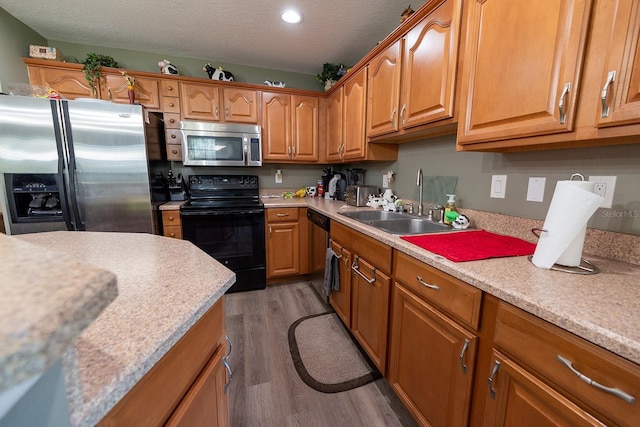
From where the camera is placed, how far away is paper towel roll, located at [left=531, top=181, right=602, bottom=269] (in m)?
0.80

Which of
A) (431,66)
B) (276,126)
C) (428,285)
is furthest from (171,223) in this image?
(431,66)

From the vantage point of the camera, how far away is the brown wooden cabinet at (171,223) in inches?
93.5

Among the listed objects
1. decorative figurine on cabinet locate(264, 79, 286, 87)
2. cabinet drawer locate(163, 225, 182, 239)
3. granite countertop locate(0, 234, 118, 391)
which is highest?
decorative figurine on cabinet locate(264, 79, 286, 87)

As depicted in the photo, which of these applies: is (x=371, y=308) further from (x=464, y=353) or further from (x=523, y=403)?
(x=523, y=403)

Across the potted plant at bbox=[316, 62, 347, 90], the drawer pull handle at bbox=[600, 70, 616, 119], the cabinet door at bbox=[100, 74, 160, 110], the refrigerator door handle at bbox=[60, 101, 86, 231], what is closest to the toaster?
the potted plant at bbox=[316, 62, 347, 90]

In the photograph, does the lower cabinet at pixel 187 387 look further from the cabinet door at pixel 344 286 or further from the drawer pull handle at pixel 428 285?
the cabinet door at pixel 344 286

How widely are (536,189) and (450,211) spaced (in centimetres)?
44

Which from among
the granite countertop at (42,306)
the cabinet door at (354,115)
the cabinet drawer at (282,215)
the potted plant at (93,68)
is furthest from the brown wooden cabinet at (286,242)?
the granite countertop at (42,306)

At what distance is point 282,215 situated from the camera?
8.79ft

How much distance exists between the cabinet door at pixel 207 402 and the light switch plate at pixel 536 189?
59.4 inches

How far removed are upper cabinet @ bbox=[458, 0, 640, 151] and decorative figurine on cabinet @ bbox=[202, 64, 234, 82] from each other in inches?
93.4

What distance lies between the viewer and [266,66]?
120 inches

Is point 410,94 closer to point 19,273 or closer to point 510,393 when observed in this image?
point 510,393

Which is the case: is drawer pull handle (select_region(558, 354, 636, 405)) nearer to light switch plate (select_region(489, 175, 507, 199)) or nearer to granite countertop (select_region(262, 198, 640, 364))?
granite countertop (select_region(262, 198, 640, 364))
